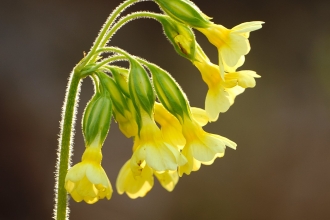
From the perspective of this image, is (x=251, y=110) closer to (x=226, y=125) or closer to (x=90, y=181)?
(x=226, y=125)

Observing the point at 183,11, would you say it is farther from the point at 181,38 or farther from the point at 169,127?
the point at 169,127

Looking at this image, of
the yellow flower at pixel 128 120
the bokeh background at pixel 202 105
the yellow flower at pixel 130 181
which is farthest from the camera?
the bokeh background at pixel 202 105

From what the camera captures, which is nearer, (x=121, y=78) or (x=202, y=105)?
(x=121, y=78)

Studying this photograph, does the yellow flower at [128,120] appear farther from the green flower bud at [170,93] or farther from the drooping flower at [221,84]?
the drooping flower at [221,84]

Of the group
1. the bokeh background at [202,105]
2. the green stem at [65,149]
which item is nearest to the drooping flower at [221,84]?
the green stem at [65,149]

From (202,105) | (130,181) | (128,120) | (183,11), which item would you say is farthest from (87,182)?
(202,105)

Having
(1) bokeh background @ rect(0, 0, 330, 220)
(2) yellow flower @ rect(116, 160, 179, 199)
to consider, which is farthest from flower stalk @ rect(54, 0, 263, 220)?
(1) bokeh background @ rect(0, 0, 330, 220)

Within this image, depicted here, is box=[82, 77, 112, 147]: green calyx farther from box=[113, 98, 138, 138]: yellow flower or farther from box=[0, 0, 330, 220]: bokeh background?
box=[0, 0, 330, 220]: bokeh background
